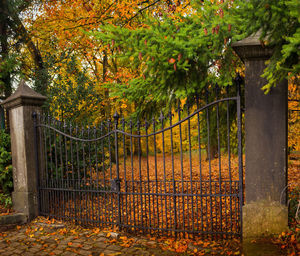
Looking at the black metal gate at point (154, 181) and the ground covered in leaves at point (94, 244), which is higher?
the black metal gate at point (154, 181)

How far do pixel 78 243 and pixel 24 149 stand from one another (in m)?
2.54

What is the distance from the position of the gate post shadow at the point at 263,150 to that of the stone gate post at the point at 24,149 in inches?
174

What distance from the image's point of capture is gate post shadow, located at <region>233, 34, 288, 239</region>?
3639mm

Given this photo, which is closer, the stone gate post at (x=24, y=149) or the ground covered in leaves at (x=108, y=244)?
the ground covered in leaves at (x=108, y=244)

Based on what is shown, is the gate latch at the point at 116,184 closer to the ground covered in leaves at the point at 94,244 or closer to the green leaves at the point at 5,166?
the ground covered in leaves at the point at 94,244

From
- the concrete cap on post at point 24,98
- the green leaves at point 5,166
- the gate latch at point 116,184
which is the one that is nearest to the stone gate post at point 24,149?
the concrete cap on post at point 24,98

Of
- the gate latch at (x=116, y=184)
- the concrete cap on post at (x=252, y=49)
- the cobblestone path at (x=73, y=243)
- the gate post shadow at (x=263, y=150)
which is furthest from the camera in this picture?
the gate latch at (x=116, y=184)

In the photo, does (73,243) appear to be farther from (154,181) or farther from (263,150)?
(263,150)

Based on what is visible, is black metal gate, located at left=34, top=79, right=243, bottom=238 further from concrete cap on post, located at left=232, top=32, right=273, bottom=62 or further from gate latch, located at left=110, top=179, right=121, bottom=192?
concrete cap on post, located at left=232, top=32, right=273, bottom=62

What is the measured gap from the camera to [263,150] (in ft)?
12.2

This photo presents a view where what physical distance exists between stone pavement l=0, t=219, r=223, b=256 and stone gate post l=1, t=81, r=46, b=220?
716 millimetres

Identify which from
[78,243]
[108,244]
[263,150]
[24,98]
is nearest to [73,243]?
[78,243]

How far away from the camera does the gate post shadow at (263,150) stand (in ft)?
11.9

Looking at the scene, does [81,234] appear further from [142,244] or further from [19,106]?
[19,106]
